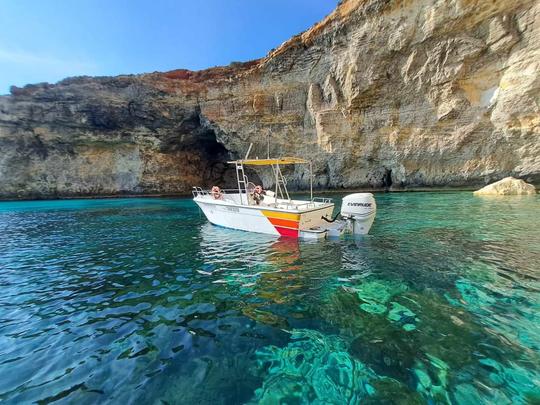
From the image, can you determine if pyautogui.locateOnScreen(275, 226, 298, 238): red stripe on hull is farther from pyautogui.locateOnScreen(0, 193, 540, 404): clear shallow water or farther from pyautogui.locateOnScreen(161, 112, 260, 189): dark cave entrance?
pyautogui.locateOnScreen(161, 112, 260, 189): dark cave entrance

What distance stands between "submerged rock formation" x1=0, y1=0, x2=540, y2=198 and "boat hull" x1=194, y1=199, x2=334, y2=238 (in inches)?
877

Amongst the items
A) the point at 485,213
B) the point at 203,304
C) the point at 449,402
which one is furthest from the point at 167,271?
the point at 485,213

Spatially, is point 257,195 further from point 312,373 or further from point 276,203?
point 312,373

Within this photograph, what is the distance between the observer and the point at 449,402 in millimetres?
2590

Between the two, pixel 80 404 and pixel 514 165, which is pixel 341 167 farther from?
pixel 80 404

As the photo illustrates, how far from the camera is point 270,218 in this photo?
1033cm

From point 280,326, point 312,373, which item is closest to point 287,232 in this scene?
point 280,326

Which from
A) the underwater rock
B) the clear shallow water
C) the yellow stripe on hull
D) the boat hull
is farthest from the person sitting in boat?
the underwater rock

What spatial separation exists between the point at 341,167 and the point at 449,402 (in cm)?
3070

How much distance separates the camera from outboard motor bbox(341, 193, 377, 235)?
955 cm

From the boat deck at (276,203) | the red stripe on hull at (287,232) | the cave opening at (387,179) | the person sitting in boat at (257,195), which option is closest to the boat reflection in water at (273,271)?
the red stripe on hull at (287,232)

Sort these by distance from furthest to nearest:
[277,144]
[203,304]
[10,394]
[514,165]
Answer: [277,144], [514,165], [203,304], [10,394]

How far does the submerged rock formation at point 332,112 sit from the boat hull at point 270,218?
22285 millimetres

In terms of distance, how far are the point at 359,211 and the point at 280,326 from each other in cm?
656
